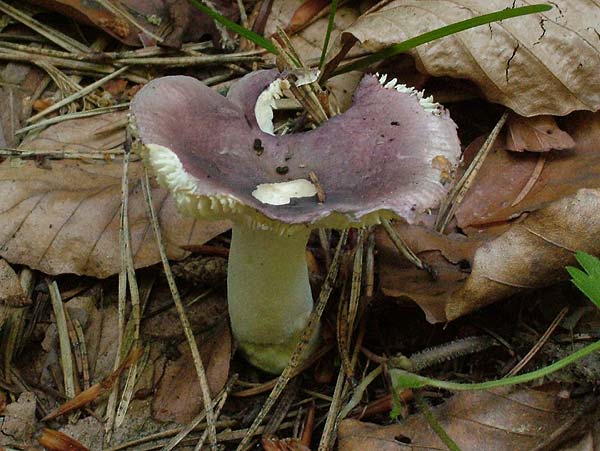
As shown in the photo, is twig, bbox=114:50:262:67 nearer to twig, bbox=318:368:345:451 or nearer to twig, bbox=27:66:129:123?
twig, bbox=27:66:129:123

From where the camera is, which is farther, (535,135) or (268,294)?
(535,135)

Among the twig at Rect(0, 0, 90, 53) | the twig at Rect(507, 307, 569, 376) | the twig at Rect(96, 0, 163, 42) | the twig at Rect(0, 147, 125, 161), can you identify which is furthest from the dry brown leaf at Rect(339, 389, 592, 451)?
the twig at Rect(0, 0, 90, 53)

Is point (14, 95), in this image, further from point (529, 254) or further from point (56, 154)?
point (529, 254)

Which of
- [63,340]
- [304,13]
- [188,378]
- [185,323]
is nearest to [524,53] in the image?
[304,13]

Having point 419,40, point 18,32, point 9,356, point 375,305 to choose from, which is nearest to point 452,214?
point 375,305

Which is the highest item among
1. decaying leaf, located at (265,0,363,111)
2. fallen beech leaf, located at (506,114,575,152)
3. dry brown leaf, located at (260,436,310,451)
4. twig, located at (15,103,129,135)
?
decaying leaf, located at (265,0,363,111)

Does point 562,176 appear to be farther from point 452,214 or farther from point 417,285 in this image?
point 417,285
